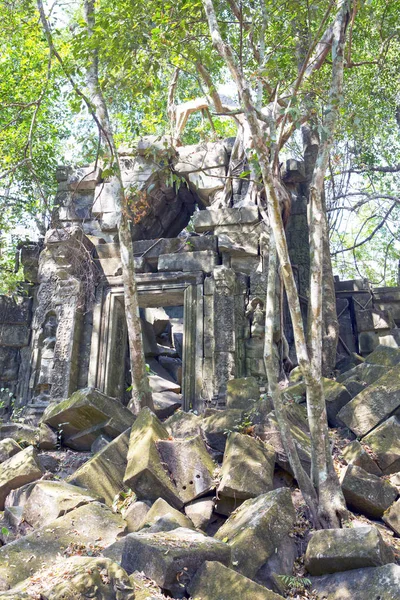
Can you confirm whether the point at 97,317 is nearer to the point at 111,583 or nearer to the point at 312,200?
the point at 312,200

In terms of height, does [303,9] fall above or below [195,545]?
above

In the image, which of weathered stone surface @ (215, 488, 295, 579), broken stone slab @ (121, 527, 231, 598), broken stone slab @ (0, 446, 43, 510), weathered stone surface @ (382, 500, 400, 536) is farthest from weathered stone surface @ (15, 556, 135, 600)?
weathered stone surface @ (382, 500, 400, 536)

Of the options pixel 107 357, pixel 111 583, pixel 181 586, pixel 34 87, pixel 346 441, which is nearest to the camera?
pixel 111 583

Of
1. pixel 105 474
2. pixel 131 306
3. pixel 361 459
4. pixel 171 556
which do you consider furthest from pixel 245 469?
pixel 131 306

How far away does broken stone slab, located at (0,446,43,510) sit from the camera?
5.87 metres

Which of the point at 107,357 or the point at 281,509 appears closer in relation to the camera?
the point at 281,509

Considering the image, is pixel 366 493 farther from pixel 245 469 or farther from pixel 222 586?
pixel 222 586

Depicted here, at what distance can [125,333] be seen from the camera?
984cm

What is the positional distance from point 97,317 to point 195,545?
5843mm

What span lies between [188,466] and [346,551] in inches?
73.0

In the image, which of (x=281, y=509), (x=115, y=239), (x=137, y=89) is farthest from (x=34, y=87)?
(x=281, y=509)

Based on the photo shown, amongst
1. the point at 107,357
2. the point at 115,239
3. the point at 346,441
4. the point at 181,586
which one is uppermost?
the point at 115,239

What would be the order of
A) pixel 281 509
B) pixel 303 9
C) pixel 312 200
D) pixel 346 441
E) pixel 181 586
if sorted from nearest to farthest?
pixel 181 586 → pixel 281 509 → pixel 312 200 → pixel 346 441 → pixel 303 9

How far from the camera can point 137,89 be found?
25.2 ft
